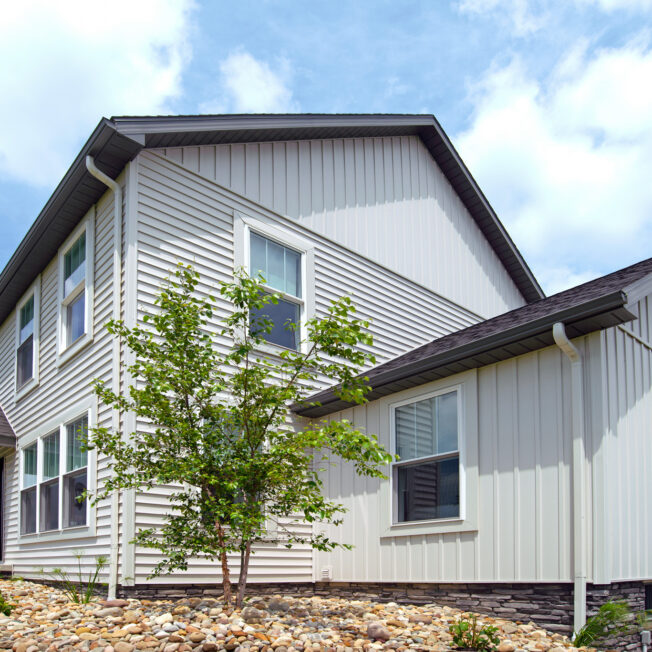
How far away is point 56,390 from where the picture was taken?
10484 millimetres

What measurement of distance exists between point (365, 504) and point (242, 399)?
2647 millimetres

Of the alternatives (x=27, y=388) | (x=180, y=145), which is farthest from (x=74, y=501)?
(x=180, y=145)

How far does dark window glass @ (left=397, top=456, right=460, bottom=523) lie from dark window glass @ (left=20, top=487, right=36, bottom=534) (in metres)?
5.94

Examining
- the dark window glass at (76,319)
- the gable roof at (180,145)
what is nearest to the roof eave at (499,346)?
the dark window glass at (76,319)

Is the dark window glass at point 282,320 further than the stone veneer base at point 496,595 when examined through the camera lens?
Yes

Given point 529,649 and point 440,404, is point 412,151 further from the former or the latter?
point 529,649

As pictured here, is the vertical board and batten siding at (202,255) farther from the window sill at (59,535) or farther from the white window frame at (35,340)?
the white window frame at (35,340)

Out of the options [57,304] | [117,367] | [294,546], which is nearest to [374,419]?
[294,546]

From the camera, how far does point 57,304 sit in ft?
35.3

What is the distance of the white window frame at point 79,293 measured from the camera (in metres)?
9.38

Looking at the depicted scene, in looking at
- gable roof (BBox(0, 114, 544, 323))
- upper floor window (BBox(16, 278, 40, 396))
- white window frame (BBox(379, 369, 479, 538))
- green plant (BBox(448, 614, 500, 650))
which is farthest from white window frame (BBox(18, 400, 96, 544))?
green plant (BBox(448, 614, 500, 650))

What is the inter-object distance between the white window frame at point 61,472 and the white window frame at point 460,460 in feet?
11.0

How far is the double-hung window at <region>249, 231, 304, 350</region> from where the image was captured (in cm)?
993

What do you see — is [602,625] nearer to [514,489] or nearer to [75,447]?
[514,489]
